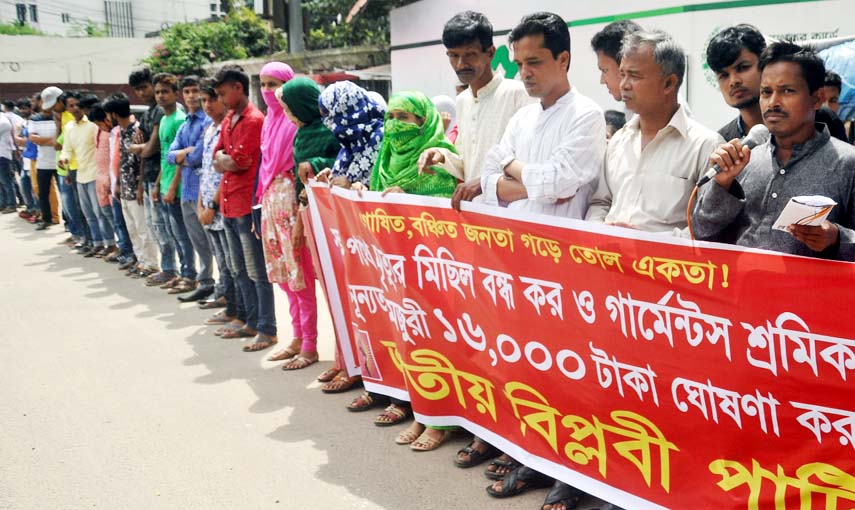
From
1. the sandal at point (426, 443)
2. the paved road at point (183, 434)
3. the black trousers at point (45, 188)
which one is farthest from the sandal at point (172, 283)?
the black trousers at point (45, 188)

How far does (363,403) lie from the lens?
195 inches

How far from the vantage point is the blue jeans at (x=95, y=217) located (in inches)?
420

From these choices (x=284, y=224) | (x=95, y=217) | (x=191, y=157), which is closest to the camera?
(x=284, y=224)

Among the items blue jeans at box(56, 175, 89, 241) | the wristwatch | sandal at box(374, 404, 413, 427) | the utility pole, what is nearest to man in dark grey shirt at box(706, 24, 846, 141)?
the wristwatch

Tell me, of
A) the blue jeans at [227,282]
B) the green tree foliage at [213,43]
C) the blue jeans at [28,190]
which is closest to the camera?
the blue jeans at [227,282]

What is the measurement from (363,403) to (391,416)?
1.05ft

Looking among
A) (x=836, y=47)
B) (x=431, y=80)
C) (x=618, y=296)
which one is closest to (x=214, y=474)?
(x=618, y=296)

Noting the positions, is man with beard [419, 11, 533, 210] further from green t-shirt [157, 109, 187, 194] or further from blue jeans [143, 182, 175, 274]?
blue jeans [143, 182, 175, 274]

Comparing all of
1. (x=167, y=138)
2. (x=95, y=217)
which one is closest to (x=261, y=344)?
(x=167, y=138)

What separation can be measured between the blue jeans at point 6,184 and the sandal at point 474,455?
45.6 feet

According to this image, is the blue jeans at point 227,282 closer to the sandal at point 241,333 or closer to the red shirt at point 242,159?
the sandal at point 241,333

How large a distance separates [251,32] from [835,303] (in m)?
32.2

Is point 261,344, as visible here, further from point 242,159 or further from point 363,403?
point 363,403

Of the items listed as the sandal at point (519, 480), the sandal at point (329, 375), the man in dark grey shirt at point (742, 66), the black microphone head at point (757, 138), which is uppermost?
the man in dark grey shirt at point (742, 66)
